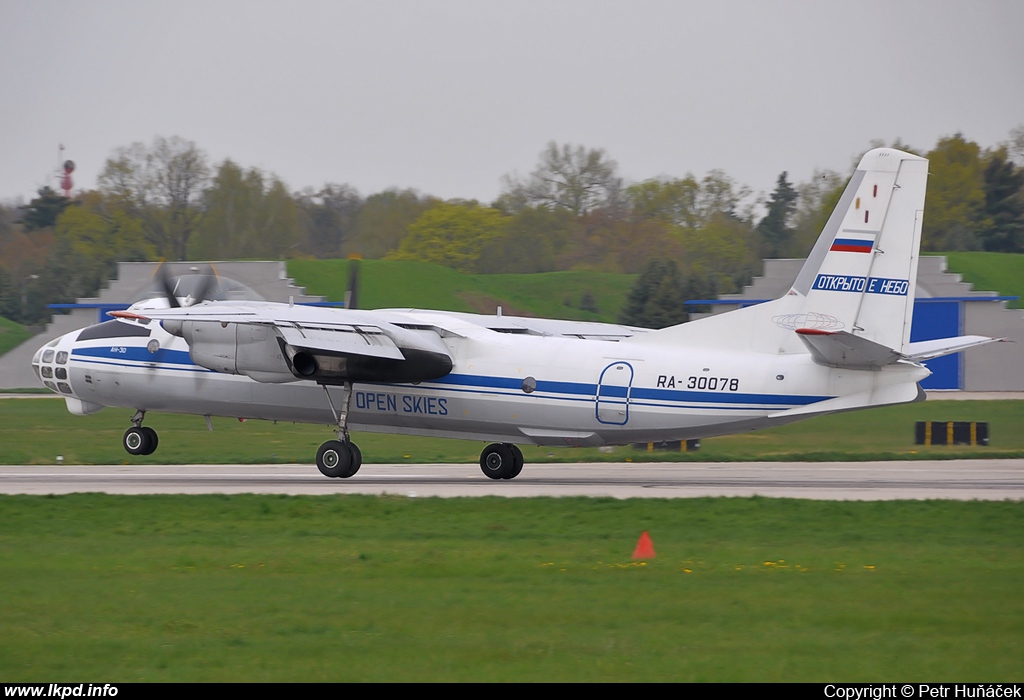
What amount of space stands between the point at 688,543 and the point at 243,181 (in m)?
71.2

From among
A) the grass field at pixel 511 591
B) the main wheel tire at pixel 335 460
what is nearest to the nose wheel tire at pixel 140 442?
the main wheel tire at pixel 335 460

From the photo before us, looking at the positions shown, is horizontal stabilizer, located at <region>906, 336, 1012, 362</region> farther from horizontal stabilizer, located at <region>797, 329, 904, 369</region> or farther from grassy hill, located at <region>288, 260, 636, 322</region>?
grassy hill, located at <region>288, 260, 636, 322</region>

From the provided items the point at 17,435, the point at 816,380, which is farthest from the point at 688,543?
the point at 17,435

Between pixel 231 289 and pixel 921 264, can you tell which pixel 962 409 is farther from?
pixel 231 289

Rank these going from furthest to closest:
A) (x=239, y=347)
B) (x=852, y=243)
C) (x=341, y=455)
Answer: (x=341, y=455) < (x=239, y=347) < (x=852, y=243)

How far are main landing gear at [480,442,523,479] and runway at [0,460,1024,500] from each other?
0.93 feet

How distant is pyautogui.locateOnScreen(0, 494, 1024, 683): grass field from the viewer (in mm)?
9414

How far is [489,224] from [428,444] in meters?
57.1

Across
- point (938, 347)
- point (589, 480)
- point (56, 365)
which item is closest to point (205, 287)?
point (56, 365)

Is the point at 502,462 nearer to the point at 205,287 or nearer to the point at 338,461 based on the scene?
the point at 338,461

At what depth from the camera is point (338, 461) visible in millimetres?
24641

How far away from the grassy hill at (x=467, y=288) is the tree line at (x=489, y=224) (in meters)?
Answer: 4.71

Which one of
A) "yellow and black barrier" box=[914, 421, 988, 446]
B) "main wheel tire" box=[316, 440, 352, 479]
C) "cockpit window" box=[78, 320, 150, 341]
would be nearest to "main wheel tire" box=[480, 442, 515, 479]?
"main wheel tire" box=[316, 440, 352, 479]

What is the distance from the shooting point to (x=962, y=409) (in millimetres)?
43750
